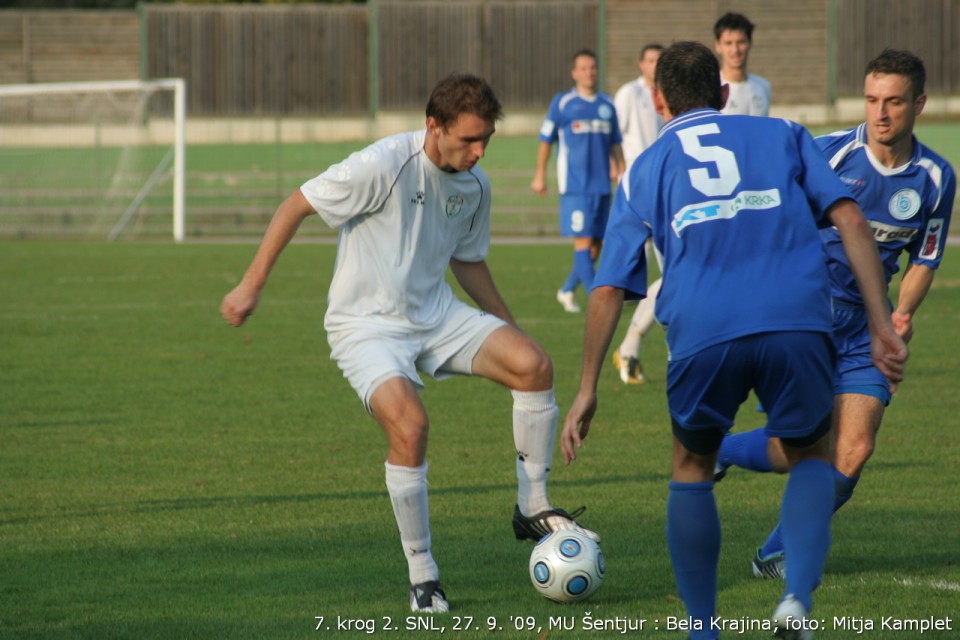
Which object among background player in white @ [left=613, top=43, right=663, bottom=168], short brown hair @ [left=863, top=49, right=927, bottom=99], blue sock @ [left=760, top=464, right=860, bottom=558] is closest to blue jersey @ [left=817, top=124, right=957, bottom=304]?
short brown hair @ [left=863, top=49, right=927, bottom=99]

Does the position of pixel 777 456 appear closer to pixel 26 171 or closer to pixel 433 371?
pixel 433 371

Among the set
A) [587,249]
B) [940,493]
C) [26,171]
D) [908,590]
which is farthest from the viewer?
[26,171]

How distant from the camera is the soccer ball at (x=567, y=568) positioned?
4785 mm

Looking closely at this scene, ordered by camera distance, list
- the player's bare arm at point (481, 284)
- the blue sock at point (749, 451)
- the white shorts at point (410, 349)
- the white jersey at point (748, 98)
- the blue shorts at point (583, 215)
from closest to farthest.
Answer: the white shorts at point (410, 349) < the blue sock at point (749, 451) < the player's bare arm at point (481, 284) < the white jersey at point (748, 98) < the blue shorts at point (583, 215)

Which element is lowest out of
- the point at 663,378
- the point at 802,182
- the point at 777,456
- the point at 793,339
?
the point at 663,378

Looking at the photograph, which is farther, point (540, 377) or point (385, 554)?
point (385, 554)

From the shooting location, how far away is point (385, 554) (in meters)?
5.53

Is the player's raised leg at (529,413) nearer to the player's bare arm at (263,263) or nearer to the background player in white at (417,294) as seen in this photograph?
the background player in white at (417,294)

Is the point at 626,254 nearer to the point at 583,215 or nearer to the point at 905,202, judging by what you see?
the point at 905,202

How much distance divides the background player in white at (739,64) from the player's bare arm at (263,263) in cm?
472

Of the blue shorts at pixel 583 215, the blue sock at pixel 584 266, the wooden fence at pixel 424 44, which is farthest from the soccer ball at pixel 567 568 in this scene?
the wooden fence at pixel 424 44

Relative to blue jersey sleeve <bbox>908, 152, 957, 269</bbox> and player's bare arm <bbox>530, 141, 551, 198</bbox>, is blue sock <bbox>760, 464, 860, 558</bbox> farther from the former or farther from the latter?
player's bare arm <bbox>530, 141, 551, 198</bbox>

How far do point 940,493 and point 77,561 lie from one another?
13.1ft

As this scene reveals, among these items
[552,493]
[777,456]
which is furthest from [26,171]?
[777,456]
